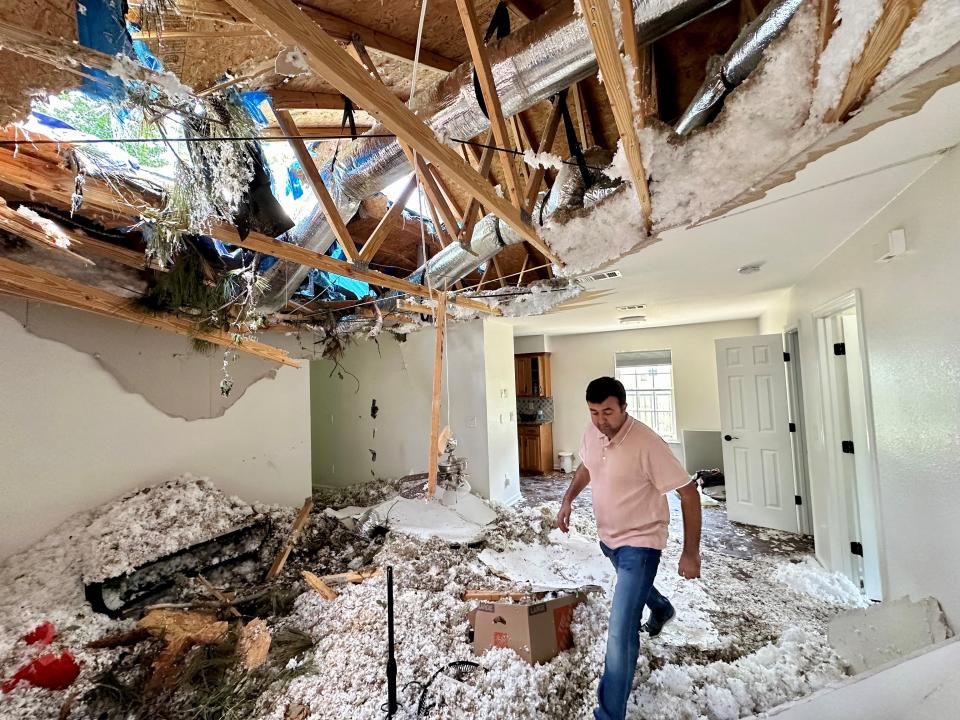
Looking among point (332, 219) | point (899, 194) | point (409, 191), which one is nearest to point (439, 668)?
point (332, 219)

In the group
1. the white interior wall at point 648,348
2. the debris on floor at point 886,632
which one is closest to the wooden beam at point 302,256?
the debris on floor at point 886,632

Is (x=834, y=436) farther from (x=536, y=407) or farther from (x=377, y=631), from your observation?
(x=536, y=407)

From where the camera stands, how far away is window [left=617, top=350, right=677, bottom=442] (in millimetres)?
5898

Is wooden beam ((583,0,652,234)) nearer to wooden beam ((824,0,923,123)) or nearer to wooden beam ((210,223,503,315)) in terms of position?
wooden beam ((824,0,923,123))

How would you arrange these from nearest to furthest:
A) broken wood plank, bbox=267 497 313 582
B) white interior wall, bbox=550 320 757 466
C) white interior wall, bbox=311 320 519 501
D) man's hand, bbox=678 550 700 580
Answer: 1. man's hand, bbox=678 550 700 580
2. broken wood plank, bbox=267 497 313 582
3. white interior wall, bbox=311 320 519 501
4. white interior wall, bbox=550 320 757 466

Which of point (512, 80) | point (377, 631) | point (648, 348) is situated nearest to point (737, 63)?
point (512, 80)

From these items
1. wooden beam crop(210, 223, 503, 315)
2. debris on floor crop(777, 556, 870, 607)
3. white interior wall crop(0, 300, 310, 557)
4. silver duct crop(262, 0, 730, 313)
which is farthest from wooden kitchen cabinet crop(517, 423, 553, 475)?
silver duct crop(262, 0, 730, 313)

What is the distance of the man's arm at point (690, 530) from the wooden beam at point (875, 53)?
1.32 meters

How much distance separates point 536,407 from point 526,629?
14.9 ft

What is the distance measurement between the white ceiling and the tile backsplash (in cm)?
257

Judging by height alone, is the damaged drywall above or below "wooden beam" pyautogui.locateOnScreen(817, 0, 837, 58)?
below

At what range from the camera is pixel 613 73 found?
40.4 inches

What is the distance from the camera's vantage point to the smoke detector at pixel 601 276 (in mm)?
2574

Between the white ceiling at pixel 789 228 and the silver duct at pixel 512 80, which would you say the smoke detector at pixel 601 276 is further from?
the silver duct at pixel 512 80
